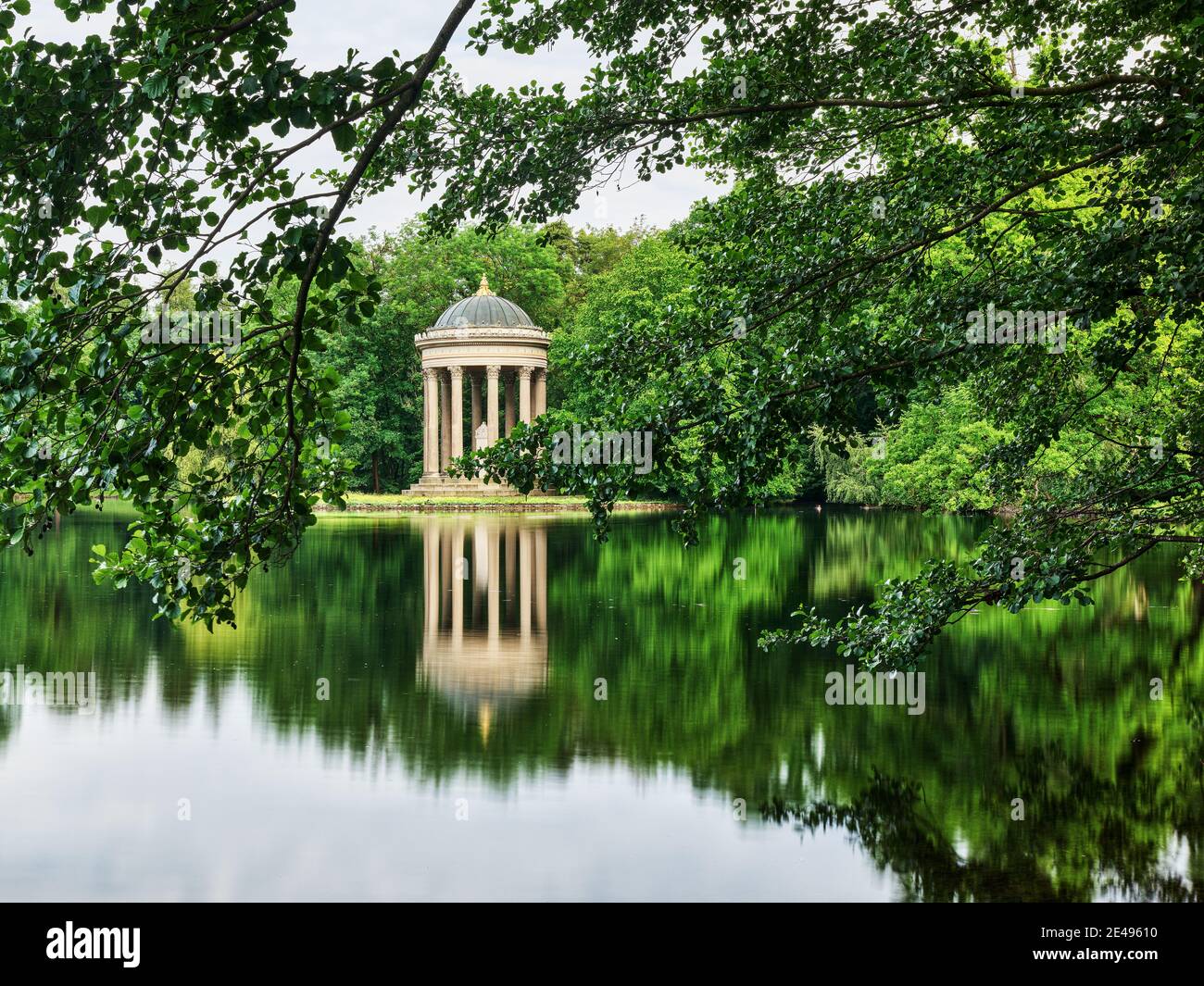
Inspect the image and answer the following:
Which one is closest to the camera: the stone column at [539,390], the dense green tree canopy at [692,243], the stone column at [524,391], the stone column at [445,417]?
the dense green tree canopy at [692,243]

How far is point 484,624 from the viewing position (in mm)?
18781

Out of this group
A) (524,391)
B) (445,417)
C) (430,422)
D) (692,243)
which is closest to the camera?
(692,243)

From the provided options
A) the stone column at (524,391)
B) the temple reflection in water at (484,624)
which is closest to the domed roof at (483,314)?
the stone column at (524,391)

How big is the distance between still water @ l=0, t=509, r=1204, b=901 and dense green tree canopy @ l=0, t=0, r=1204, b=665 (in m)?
1.74

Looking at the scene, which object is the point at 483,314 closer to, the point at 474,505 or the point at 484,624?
the point at 474,505

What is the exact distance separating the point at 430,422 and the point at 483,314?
602cm

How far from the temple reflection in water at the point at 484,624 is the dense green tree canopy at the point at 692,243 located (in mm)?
5202

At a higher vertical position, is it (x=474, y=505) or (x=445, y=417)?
(x=445, y=417)

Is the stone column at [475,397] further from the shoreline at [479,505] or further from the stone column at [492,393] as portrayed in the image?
the shoreline at [479,505]

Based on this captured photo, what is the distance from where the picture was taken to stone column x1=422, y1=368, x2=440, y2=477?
6234cm

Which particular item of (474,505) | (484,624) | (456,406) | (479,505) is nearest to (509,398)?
(456,406)

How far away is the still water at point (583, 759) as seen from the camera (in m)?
8.02
